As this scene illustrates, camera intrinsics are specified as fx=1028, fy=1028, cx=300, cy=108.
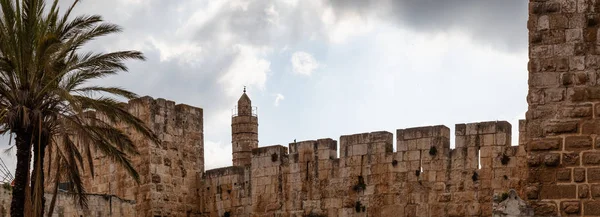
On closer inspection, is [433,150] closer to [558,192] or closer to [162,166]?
[162,166]

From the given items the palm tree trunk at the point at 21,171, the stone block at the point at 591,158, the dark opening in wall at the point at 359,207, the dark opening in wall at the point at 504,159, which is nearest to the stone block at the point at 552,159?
the stone block at the point at 591,158

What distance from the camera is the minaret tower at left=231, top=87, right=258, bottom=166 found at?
3681 centimetres

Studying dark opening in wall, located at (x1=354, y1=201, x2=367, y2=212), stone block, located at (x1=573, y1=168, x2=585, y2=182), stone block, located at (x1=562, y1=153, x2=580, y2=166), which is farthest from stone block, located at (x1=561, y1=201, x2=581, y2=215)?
dark opening in wall, located at (x1=354, y1=201, x2=367, y2=212)

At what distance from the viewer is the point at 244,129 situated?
37.5 meters

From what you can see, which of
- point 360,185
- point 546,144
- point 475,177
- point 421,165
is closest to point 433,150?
point 421,165

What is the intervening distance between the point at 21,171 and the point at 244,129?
22.9 m

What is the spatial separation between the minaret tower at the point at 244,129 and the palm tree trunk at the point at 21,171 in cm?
2155

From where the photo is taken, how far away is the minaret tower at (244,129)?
121 feet

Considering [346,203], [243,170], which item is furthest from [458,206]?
[243,170]

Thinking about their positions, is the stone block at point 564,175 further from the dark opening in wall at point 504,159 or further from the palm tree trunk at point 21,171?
the palm tree trunk at point 21,171

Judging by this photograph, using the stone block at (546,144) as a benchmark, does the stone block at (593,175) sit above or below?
below

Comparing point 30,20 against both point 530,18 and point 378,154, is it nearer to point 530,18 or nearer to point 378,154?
point 378,154

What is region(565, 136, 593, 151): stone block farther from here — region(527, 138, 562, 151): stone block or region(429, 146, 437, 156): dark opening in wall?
region(429, 146, 437, 156): dark opening in wall

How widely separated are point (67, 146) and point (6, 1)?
7.74 feet
